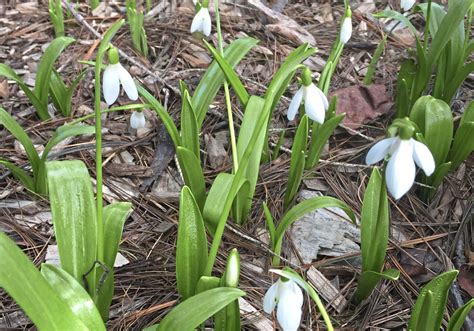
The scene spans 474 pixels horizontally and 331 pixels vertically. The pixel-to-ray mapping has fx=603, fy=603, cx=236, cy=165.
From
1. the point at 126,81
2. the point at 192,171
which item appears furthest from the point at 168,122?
the point at 126,81

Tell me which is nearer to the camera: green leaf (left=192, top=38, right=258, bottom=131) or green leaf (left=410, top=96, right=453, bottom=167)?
green leaf (left=410, top=96, right=453, bottom=167)

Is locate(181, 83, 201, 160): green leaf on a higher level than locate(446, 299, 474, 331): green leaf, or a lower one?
higher

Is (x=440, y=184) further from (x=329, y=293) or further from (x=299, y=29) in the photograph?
(x=299, y=29)

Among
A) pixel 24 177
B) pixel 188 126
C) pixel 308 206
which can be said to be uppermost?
pixel 188 126

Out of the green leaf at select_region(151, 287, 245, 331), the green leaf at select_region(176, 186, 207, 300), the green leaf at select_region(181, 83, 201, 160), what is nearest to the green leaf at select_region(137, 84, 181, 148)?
the green leaf at select_region(181, 83, 201, 160)

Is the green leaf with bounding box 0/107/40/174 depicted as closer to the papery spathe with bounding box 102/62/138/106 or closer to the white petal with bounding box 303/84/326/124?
the papery spathe with bounding box 102/62/138/106

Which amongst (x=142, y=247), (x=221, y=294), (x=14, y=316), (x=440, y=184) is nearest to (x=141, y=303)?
(x=142, y=247)

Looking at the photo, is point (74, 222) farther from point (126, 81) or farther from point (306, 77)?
point (306, 77)
